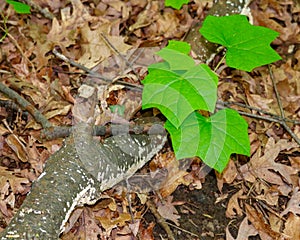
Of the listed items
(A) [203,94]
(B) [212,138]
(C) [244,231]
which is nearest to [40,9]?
(A) [203,94]

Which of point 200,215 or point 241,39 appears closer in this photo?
point 241,39

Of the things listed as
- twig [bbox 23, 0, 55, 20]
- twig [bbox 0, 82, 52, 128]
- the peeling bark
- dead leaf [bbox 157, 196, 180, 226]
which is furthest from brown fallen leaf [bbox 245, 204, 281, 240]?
twig [bbox 23, 0, 55, 20]

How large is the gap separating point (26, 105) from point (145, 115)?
0.90 metres

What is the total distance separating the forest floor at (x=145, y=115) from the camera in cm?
339

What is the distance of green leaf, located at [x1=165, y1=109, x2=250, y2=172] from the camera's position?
3154 mm

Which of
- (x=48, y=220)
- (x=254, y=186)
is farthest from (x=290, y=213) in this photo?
(x=48, y=220)

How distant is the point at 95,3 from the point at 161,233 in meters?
2.49

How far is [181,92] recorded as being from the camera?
3047mm

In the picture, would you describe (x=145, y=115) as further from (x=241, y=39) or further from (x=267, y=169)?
(x=267, y=169)

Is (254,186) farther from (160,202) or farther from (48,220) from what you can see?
(48,220)

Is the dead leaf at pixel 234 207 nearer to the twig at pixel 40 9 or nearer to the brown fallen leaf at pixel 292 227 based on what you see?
the brown fallen leaf at pixel 292 227

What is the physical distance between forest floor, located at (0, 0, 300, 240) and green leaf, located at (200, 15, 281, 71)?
67 centimetres

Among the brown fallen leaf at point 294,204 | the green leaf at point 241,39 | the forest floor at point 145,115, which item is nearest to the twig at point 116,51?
the forest floor at point 145,115

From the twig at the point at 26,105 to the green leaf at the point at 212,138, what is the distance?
94 centimetres
